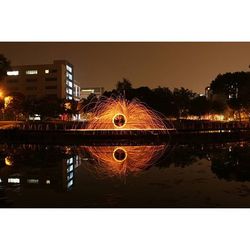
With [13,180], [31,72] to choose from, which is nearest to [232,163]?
[13,180]

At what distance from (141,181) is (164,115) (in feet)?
79.5

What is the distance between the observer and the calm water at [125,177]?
329 inches

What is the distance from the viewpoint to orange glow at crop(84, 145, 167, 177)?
37.7ft

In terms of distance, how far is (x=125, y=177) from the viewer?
1041 centimetres

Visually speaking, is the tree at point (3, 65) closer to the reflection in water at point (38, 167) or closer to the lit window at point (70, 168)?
the reflection in water at point (38, 167)

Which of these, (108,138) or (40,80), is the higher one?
(40,80)

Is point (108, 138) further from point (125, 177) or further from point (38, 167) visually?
point (125, 177)

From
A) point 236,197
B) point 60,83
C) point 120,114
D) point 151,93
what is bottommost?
point 236,197

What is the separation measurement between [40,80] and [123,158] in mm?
61964

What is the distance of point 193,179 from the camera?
10.3 meters

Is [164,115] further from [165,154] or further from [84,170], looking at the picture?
[84,170]

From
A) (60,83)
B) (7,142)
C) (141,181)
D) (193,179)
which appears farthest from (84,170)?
(60,83)

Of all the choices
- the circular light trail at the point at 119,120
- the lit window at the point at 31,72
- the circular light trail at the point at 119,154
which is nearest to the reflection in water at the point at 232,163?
the circular light trail at the point at 119,154

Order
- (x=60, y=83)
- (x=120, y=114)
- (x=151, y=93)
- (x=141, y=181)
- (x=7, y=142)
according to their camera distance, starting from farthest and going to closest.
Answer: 1. (x=60, y=83)
2. (x=151, y=93)
3. (x=120, y=114)
4. (x=7, y=142)
5. (x=141, y=181)
